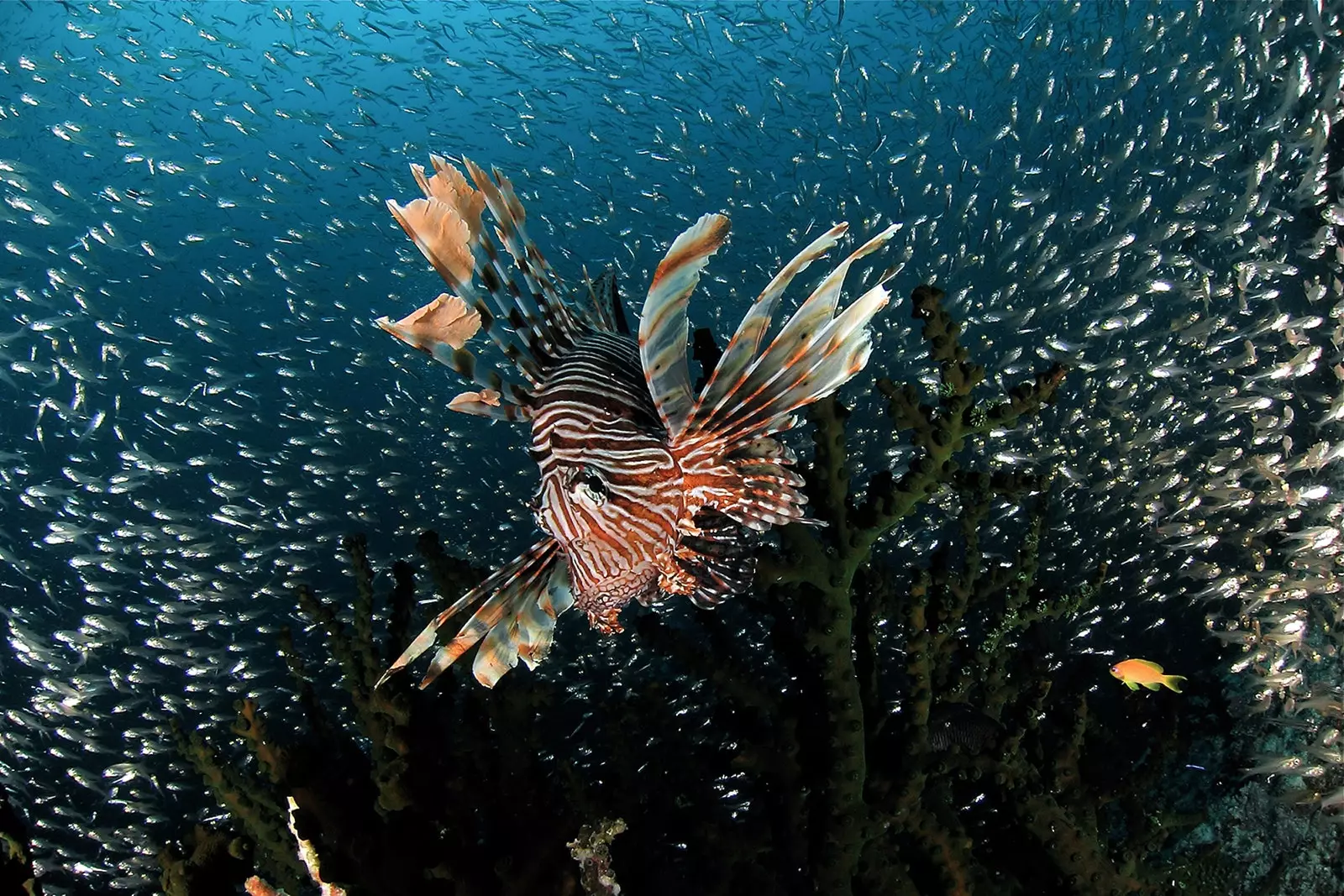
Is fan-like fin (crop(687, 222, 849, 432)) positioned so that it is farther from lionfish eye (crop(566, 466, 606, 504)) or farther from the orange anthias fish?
the orange anthias fish

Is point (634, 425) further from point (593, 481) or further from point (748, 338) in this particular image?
point (748, 338)

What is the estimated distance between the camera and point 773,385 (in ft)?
5.65

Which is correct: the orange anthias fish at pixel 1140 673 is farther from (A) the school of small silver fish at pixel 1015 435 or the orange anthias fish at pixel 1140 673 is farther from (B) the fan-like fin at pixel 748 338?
(B) the fan-like fin at pixel 748 338

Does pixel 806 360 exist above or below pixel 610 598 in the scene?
above

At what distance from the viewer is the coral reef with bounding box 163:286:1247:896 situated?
241 centimetres

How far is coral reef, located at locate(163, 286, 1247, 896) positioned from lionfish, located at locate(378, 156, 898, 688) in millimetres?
469

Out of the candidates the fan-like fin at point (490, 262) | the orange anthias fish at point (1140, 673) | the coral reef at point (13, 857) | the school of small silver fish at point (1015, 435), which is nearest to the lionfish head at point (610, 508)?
the fan-like fin at point (490, 262)

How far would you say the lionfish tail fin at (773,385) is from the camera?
1598 millimetres

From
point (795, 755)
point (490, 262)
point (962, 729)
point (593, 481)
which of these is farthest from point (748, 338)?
point (962, 729)

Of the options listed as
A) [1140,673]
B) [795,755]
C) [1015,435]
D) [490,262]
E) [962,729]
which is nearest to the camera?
[490,262]

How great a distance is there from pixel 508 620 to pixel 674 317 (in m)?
0.89

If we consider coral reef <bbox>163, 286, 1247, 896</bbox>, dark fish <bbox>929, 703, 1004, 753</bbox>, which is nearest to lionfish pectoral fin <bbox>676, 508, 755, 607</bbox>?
coral reef <bbox>163, 286, 1247, 896</bbox>

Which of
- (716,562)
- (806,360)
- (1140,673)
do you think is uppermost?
(806,360)

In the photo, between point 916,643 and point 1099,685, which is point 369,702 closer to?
point 916,643
